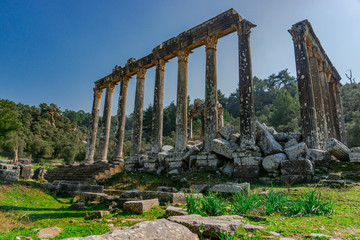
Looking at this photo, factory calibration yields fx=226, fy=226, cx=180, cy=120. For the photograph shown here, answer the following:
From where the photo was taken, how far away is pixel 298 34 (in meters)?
13.3

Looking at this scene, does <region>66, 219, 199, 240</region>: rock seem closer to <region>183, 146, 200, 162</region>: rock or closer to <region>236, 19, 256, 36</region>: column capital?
<region>183, 146, 200, 162</region>: rock

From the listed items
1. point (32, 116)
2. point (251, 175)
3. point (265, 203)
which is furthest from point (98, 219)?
point (32, 116)

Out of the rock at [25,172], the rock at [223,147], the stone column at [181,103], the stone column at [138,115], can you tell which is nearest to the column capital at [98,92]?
the stone column at [138,115]

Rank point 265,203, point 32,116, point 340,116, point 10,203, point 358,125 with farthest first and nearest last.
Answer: point 32,116, point 358,125, point 340,116, point 10,203, point 265,203

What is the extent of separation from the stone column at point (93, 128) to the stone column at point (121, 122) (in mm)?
3473

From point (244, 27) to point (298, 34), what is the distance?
344cm

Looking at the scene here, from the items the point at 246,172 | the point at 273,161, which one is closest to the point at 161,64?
the point at 246,172

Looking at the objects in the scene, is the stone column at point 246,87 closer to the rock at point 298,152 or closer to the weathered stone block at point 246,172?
the weathered stone block at point 246,172

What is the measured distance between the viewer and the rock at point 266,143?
10680mm

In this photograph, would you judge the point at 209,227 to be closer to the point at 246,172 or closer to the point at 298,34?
the point at 246,172

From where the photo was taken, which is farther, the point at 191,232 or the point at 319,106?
the point at 319,106

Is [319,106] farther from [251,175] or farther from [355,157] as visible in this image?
[251,175]

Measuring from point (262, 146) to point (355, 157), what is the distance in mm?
3978

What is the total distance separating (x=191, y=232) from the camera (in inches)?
122
